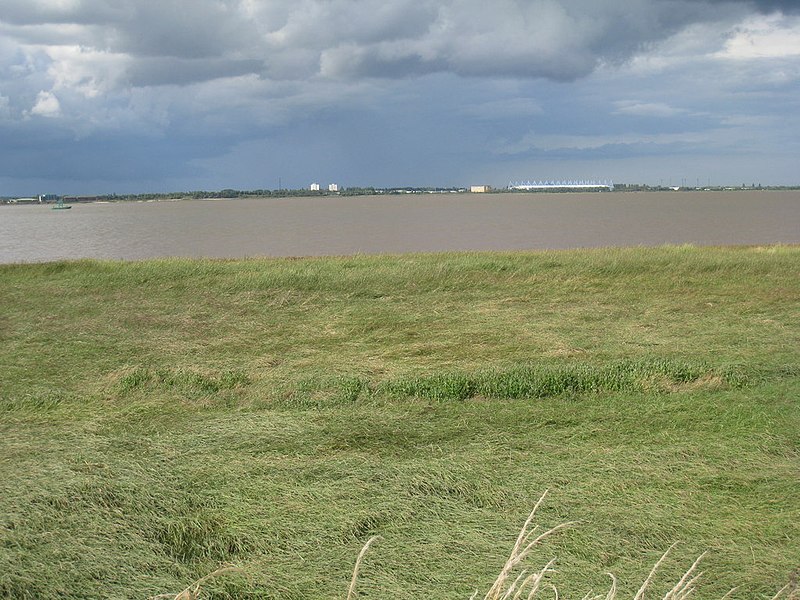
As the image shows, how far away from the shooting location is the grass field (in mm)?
2836

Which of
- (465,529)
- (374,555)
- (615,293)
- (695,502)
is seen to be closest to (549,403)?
(695,502)

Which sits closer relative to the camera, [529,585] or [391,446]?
[529,585]

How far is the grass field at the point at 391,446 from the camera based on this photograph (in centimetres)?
284

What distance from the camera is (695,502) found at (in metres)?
3.37

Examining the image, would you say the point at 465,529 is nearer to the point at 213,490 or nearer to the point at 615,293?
the point at 213,490

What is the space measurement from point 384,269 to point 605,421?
6951 mm

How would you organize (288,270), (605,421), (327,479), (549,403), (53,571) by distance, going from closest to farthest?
(53,571) < (327,479) < (605,421) < (549,403) < (288,270)

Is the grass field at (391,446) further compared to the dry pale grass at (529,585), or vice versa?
the grass field at (391,446)

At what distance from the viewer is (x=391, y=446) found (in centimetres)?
412

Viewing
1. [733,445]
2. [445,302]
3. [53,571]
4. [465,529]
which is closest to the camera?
[53,571]

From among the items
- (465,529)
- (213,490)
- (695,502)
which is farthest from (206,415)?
(695,502)

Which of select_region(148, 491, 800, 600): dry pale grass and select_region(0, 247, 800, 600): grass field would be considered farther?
select_region(0, 247, 800, 600): grass field

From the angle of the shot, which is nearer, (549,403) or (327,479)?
(327,479)

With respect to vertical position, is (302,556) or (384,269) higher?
(384,269)
